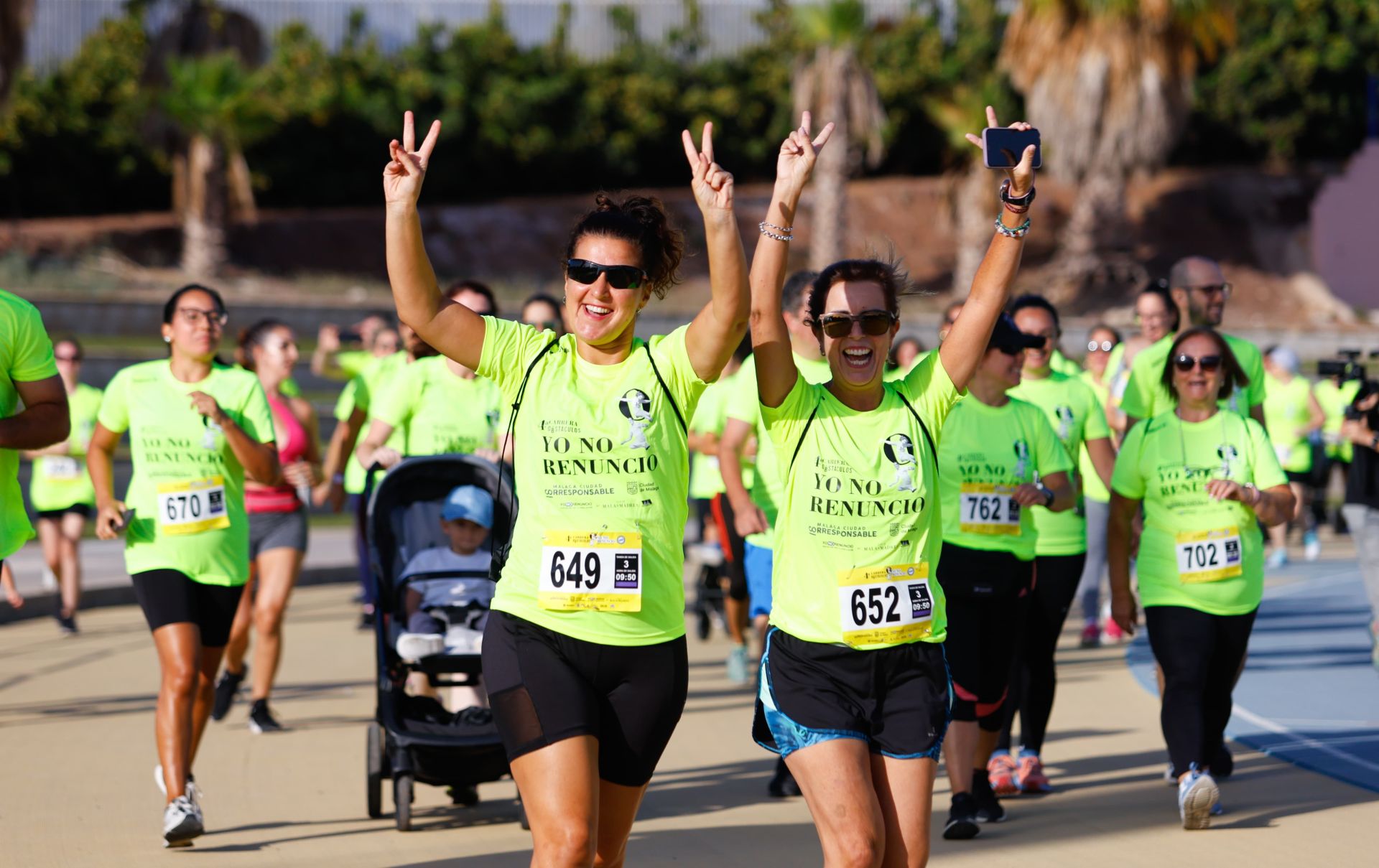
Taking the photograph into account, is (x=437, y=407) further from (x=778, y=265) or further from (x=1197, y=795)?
(x=778, y=265)

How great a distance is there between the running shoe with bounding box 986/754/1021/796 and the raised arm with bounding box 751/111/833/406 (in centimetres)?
323

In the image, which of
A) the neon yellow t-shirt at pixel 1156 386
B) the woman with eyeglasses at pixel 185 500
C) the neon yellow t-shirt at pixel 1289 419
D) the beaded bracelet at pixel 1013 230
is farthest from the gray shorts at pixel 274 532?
the neon yellow t-shirt at pixel 1289 419

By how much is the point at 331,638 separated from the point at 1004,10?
101ft

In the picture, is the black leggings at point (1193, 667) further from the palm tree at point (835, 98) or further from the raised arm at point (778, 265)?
the palm tree at point (835, 98)

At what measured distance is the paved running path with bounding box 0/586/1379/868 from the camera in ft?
19.6

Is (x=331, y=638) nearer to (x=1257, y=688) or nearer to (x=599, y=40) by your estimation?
(x=1257, y=688)

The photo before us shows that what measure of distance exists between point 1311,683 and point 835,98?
2294 centimetres

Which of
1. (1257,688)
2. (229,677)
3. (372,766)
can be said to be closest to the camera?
(372,766)

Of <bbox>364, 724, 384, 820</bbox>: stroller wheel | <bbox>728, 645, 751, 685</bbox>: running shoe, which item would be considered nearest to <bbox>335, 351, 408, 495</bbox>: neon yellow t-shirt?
<bbox>364, 724, 384, 820</bbox>: stroller wheel

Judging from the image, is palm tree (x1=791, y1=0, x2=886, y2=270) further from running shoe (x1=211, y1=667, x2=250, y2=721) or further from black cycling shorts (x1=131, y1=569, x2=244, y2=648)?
black cycling shorts (x1=131, y1=569, x2=244, y2=648)

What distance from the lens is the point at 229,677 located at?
863cm

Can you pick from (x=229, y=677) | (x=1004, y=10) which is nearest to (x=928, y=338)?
(x=1004, y=10)

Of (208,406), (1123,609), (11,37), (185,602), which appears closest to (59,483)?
(208,406)

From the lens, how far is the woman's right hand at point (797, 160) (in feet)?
13.1
